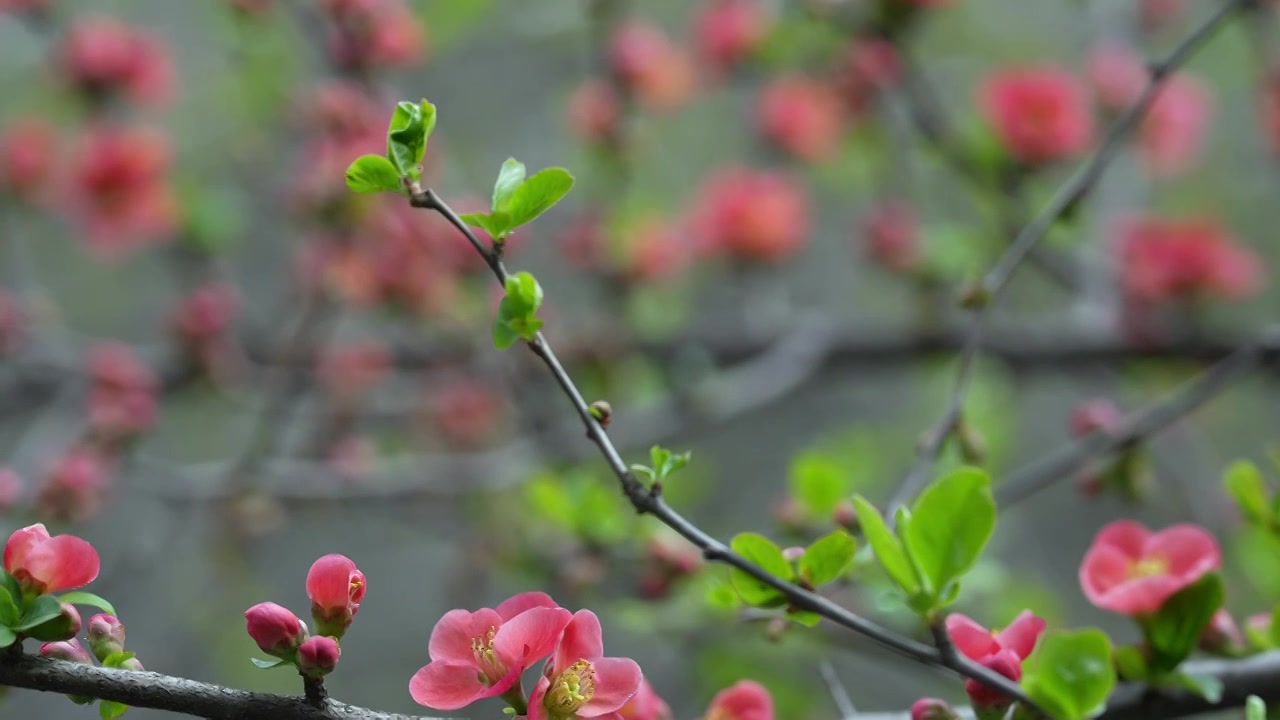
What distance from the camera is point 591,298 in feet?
5.71

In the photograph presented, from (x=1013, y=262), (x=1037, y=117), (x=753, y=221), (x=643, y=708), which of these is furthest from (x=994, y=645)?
(x=753, y=221)

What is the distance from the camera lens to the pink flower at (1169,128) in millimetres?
1196

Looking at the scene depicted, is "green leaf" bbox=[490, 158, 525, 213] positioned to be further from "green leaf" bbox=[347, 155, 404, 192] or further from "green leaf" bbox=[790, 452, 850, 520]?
"green leaf" bbox=[790, 452, 850, 520]

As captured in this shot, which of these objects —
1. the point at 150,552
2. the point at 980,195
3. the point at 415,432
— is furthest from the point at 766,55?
the point at 150,552

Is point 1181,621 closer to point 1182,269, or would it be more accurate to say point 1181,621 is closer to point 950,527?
point 950,527

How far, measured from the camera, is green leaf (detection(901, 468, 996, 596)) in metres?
0.28

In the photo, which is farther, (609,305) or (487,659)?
(609,305)

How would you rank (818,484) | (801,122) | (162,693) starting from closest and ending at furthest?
(162,693) < (818,484) < (801,122)

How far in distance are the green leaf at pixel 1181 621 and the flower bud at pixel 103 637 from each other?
0.30 m

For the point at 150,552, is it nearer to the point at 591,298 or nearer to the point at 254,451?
the point at 254,451

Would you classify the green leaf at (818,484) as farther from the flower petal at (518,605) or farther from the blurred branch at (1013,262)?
the flower petal at (518,605)

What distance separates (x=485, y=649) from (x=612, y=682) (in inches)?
1.4

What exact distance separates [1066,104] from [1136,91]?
5.0 inches

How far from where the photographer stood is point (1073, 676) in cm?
28
